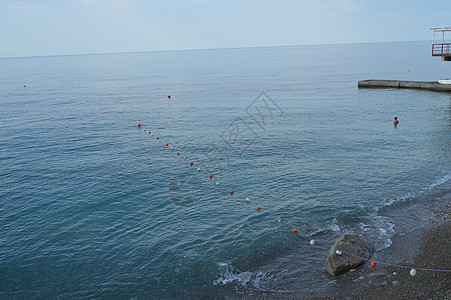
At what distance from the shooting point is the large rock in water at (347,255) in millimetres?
18891

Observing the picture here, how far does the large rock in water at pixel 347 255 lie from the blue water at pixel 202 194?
2.51 ft

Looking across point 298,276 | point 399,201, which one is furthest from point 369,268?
point 399,201

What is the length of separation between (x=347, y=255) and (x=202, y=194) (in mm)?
14599

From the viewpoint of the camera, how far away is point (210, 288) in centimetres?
1886

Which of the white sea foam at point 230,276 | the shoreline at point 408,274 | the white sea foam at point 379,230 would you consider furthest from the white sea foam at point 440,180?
the white sea foam at point 230,276

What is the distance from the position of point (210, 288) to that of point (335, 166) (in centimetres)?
2142

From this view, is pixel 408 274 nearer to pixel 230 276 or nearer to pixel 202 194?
pixel 230 276

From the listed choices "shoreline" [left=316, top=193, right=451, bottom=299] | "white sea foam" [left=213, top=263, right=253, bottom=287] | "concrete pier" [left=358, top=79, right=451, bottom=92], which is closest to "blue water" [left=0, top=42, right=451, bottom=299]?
"white sea foam" [left=213, top=263, right=253, bottom=287]

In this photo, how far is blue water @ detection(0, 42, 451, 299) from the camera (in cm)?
2038

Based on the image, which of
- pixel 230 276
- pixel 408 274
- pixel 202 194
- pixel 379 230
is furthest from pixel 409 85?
pixel 230 276

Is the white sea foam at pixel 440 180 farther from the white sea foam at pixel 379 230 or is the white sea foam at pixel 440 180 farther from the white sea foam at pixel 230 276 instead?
the white sea foam at pixel 230 276

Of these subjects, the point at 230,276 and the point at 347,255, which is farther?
the point at 230,276

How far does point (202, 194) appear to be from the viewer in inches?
1212

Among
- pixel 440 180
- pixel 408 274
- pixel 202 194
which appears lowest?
pixel 408 274
